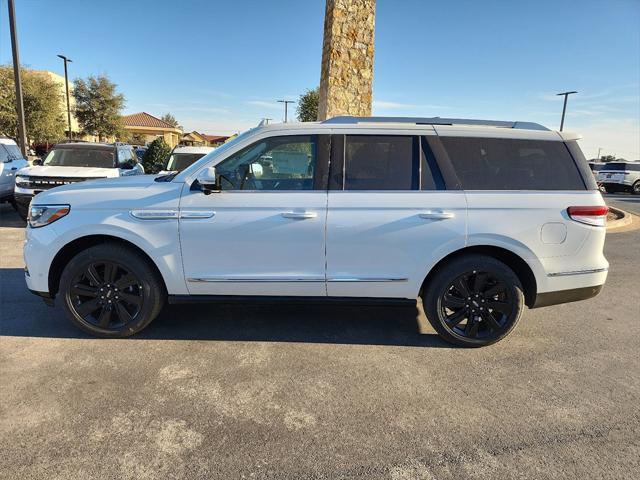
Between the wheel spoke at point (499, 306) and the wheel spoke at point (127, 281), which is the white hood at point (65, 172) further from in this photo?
the wheel spoke at point (499, 306)

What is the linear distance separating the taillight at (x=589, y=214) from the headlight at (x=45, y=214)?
416 centimetres

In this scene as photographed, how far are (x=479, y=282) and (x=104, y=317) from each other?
10.5ft

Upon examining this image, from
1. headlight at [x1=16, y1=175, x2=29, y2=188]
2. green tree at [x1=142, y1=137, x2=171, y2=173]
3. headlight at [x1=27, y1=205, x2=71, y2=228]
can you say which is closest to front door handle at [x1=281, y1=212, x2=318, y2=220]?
headlight at [x1=27, y1=205, x2=71, y2=228]

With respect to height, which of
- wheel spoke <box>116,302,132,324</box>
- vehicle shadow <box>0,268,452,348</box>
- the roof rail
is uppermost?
the roof rail

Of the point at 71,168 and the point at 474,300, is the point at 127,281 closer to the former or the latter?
the point at 474,300

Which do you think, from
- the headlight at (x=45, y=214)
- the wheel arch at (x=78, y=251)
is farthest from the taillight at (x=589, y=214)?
the headlight at (x=45, y=214)

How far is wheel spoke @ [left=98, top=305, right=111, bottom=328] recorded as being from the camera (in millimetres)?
3875

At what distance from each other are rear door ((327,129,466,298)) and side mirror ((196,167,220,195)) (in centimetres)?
93

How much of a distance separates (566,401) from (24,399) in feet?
11.9

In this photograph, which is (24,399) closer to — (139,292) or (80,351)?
(80,351)

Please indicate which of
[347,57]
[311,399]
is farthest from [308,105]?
[311,399]

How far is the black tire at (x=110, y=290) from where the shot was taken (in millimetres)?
3789

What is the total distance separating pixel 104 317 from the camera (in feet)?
12.7

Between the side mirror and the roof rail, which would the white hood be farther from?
the roof rail
